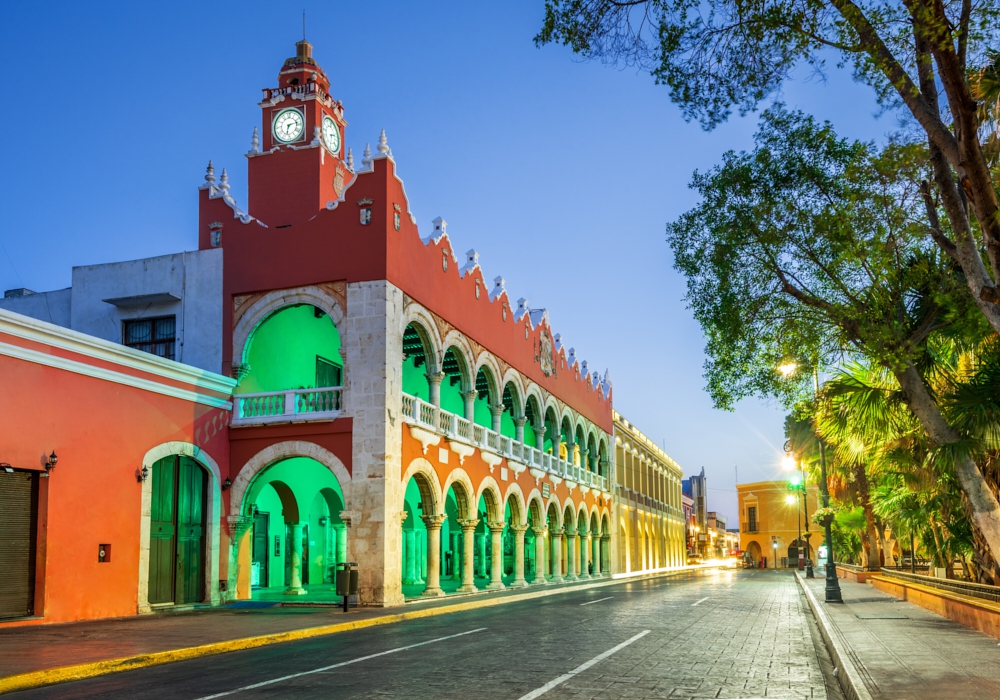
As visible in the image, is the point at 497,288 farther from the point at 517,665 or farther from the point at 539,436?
the point at 517,665

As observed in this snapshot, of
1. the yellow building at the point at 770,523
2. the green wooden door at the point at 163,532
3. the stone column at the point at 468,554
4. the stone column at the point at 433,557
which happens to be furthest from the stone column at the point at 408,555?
the yellow building at the point at 770,523

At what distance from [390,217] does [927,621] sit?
1507 cm

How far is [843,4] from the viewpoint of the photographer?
27.3 feet

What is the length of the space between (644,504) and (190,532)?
4313cm

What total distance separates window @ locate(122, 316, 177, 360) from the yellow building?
7402 centimetres

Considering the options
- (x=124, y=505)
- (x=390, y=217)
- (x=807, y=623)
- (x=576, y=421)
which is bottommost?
(x=807, y=623)

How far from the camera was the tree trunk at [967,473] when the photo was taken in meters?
12.5

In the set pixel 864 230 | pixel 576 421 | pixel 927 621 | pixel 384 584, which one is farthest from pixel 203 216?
pixel 576 421

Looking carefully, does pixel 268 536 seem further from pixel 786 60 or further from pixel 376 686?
pixel 786 60

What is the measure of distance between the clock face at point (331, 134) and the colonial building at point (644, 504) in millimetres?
28178

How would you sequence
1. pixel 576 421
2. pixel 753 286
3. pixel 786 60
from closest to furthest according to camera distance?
pixel 786 60 → pixel 753 286 → pixel 576 421

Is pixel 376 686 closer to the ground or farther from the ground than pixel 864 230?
closer to the ground

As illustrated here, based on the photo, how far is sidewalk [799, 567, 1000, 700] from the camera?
7.79m

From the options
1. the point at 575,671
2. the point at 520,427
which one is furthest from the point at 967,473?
the point at 520,427
